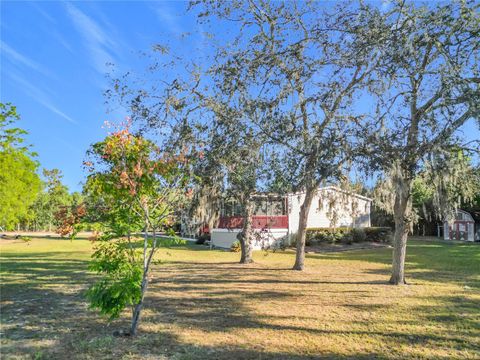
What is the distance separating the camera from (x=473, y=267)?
53.4 feet

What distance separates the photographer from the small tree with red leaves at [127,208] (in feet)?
20.2

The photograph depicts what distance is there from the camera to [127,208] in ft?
21.8

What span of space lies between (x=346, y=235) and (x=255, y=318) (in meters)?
22.9

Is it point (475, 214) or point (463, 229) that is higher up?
point (475, 214)

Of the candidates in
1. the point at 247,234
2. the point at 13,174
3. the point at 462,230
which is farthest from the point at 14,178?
the point at 462,230

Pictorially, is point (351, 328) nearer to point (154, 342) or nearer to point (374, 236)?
point (154, 342)

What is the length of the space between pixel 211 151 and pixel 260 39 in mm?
3847

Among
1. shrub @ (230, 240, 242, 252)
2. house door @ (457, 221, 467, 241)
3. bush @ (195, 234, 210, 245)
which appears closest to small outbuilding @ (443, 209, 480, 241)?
house door @ (457, 221, 467, 241)

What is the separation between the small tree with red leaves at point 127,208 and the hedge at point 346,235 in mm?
21301

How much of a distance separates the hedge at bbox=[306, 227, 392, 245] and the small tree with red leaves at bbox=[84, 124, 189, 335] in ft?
69.9

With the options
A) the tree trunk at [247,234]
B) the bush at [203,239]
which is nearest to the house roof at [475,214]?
the bush at [203,239]

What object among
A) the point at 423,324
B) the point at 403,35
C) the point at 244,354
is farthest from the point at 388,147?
the point at 244,354

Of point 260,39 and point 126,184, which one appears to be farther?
point 260,39

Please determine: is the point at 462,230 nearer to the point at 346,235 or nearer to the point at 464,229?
the point at 464,229
